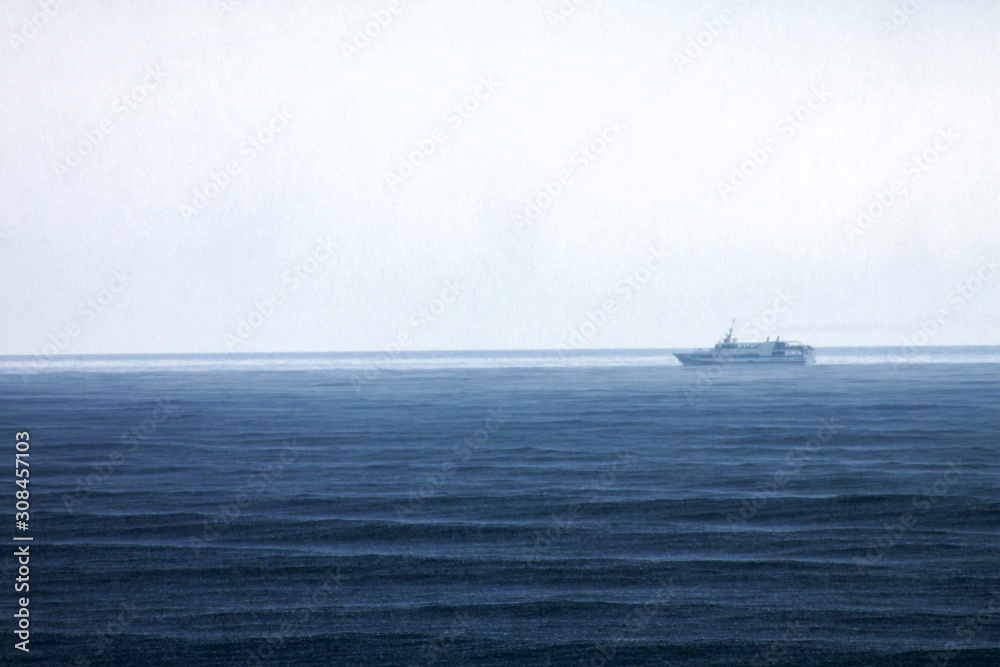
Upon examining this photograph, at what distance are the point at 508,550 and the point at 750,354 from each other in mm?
93528

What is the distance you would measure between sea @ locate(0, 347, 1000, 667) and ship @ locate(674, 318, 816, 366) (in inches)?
2763

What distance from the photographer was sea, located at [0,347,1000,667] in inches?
331

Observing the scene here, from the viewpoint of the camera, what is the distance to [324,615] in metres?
9.28

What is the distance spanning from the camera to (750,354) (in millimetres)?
100500

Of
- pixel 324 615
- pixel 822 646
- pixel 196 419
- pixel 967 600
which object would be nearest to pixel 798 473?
pixel 967 600

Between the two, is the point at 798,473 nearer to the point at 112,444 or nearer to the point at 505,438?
the point at 505,438

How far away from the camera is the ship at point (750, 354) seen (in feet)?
318

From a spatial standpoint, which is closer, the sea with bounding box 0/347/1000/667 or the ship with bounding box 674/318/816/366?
→ the sea with bounding box 0/347/1000/667

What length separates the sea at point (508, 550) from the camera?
8.41 metres

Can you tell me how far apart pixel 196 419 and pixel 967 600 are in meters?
31.4

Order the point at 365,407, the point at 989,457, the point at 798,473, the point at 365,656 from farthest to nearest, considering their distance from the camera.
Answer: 1. the point at 365,407
2. the point at 989,457
3. the point at 798,473
4. the point at 365,656

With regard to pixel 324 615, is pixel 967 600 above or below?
above

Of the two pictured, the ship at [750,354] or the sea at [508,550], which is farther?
the ship at [750,354]

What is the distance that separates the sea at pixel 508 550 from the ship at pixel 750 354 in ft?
230
